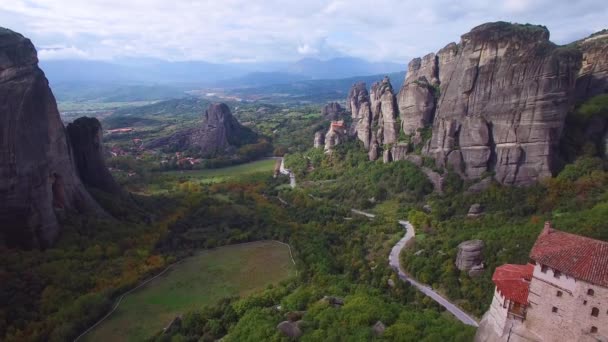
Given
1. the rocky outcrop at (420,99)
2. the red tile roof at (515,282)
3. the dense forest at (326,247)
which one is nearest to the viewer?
the red tile roof at (515,282)

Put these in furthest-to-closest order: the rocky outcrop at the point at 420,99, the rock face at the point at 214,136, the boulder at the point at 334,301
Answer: the rock face at the point at 214,136, the rocky outcrop at the point at 420,99, the boulder at the point at 334,301

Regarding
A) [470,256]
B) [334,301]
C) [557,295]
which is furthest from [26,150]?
[557,295]

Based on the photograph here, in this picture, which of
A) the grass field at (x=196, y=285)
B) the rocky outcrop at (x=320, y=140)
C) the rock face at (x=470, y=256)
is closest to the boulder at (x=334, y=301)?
the grass field at (x=196, y=285)

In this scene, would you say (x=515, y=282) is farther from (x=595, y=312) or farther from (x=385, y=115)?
(x=385, y=115)

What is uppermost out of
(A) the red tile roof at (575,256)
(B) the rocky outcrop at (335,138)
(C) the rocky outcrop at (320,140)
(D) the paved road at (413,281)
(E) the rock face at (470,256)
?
(A) the red tile roof at (575,256)

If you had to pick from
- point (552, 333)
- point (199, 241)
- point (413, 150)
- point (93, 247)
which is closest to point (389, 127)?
point (413, 150)

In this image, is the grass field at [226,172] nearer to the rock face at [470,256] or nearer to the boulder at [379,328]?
the rock face at [470,256]

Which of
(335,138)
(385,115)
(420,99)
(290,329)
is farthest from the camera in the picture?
(335,138)

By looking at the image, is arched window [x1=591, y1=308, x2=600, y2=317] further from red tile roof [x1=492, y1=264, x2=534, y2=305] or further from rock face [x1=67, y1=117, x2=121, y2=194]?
rock face [x1=67, y1=117, x2=121, y2=194]
